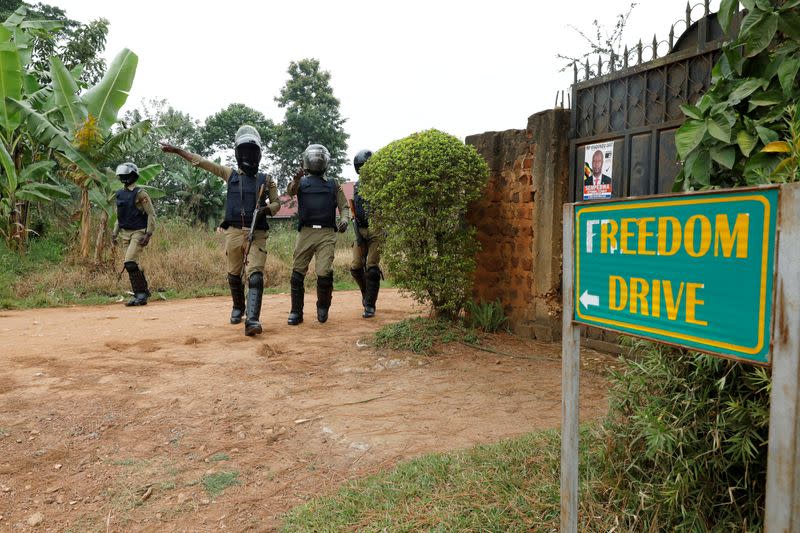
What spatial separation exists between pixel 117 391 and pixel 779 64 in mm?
4640

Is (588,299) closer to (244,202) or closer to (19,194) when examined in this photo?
(244,202)

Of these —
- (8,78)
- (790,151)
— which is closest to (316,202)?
(790,151)

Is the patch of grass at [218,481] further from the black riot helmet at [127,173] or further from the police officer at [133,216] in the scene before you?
the black riot helmet at [127,173]

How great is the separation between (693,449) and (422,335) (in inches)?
149

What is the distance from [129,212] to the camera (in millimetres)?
9086

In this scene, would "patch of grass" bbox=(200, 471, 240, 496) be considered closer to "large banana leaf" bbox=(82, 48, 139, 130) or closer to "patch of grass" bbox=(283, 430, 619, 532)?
"patch of grass" bbox=(283, 430, 619, 532)

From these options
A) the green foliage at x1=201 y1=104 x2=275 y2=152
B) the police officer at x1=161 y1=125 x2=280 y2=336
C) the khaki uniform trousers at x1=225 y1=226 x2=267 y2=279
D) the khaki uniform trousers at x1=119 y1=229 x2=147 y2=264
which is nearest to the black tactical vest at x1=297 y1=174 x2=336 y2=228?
the police officer at x1=161 y1=125 x2=280 y2=336

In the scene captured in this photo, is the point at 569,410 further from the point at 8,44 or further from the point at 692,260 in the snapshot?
the point at 8,44

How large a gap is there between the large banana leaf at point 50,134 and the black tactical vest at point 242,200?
5.06 m

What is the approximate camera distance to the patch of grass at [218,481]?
2.92 meters

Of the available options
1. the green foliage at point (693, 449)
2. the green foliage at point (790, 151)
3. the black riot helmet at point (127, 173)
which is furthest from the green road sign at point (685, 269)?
the black riot helmet at point (127, 173)

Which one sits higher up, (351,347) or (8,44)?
(8,44)

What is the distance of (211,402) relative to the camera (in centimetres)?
412

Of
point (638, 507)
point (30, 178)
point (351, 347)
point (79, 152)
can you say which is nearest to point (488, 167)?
point (351, 347)
